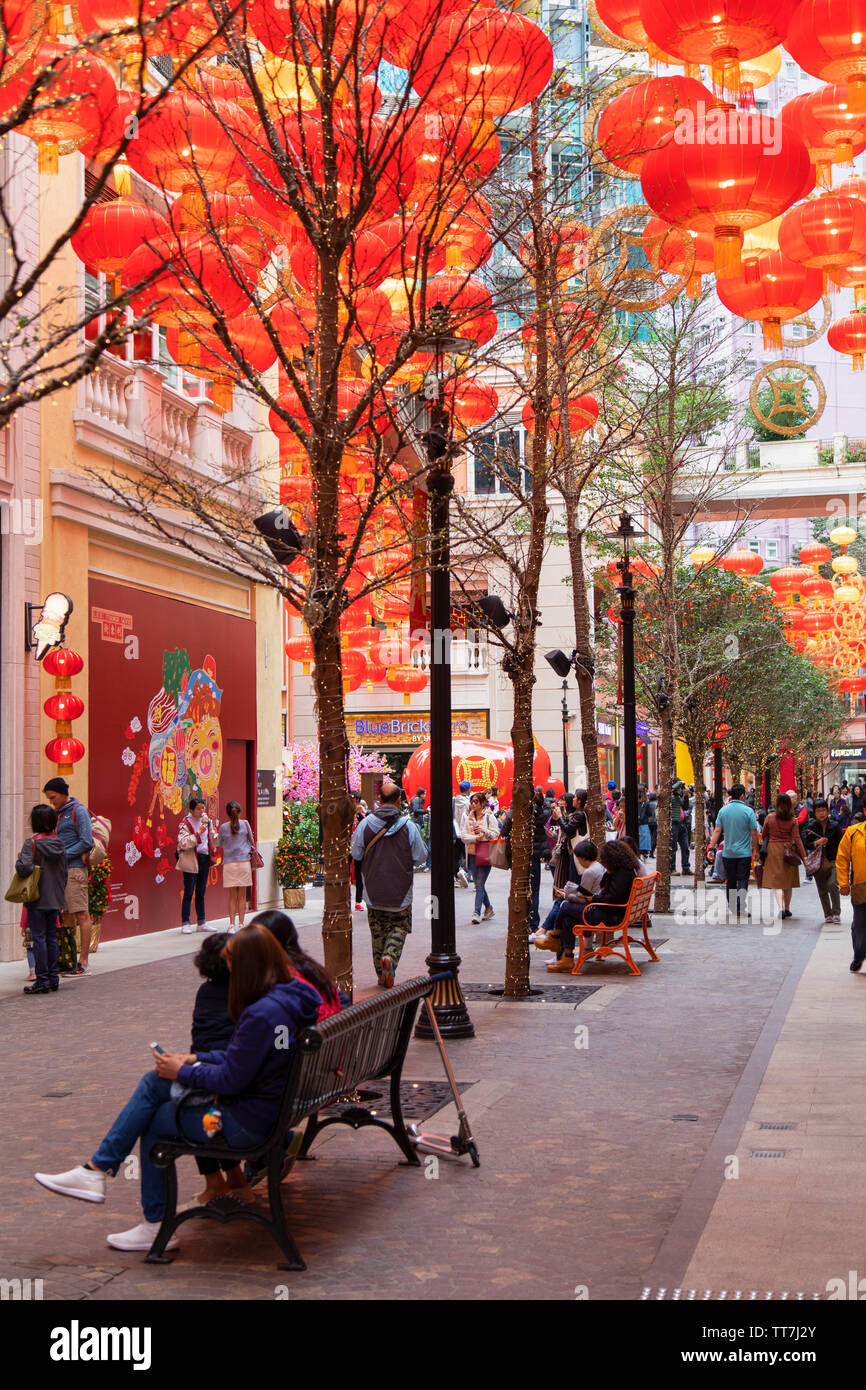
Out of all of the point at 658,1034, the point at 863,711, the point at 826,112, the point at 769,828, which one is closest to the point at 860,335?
A: the point at 826,112

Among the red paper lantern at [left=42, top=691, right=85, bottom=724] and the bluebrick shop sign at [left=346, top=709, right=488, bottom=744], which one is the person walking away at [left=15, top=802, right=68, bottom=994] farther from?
the bluebrick shop sign at [left=346, top=709, right=488, bottom=744]

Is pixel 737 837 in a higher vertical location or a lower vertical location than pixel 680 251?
lower

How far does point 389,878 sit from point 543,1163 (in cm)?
573

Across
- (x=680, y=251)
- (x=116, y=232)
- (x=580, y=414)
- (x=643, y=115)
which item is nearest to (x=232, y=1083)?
(x=643, y=115)

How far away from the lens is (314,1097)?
6.14 m

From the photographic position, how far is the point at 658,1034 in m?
11.2

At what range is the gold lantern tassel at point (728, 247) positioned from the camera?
885 centimetres

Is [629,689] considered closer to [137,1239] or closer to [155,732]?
[155,732]

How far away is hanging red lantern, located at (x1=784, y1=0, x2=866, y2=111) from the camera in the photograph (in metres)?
8.00

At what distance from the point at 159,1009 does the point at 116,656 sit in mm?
7255

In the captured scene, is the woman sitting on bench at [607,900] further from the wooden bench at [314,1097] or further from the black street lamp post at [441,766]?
the wooden bench at [314,1097]

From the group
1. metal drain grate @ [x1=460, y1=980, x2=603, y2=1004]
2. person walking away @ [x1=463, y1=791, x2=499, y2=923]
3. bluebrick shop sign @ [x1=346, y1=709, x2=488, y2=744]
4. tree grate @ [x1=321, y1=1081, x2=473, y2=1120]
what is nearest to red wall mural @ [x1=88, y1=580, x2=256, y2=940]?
person walking away @ [x1=463, y1=791, x2=499, y2=923]

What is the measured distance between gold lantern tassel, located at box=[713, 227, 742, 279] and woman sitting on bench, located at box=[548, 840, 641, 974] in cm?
740

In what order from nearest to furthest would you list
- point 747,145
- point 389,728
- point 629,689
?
point 747,145
point 629,689
point 389,728
